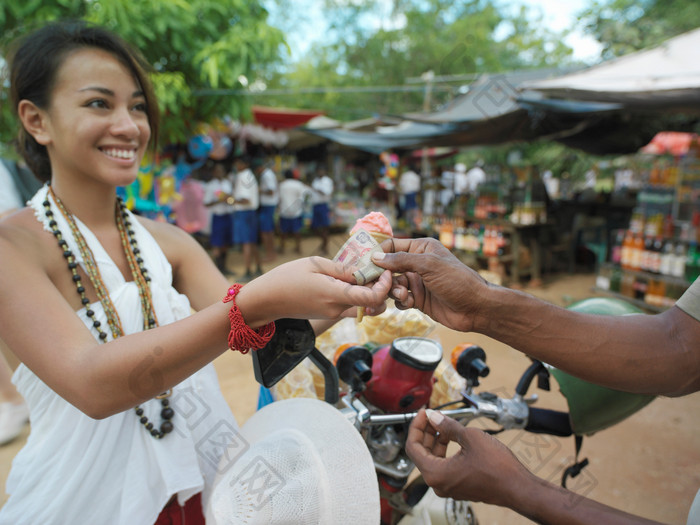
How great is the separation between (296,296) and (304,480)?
43cm

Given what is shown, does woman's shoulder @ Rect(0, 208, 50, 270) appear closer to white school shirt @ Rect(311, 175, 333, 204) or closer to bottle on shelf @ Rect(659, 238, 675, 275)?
bottle on shelf @ Rect(659, 238, 675, 275)

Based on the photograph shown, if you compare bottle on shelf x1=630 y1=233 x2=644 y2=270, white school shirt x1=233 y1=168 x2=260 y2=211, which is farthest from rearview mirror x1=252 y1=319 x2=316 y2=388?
white school shirt x1=233 y1=168 x2=260 y2=211

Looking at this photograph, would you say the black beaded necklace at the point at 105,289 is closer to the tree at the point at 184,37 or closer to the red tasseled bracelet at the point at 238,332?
the red tasseled bracelet at the point at 238,332

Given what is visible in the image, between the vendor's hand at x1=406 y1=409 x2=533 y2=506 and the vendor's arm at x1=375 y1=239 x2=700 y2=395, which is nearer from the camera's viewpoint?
the vendor's hand at x1=406 y1=409 x2=533 y2=506

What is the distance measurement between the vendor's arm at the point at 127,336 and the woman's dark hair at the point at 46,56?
1.46ft

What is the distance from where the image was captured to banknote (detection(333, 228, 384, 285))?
1130 millimetres

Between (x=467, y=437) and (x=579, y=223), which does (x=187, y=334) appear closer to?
(x=467, y=437)

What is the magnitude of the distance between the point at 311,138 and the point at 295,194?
10.7 feet

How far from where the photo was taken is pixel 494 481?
41.8 inches

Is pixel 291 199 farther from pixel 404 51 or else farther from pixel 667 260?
pixel 404 51

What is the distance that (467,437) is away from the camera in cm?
112

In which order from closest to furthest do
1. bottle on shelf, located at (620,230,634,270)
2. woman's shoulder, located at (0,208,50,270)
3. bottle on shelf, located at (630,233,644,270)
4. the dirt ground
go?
woman's shoulder, located at (0,208,50,270), the dirt ground, bottle on shelf, located at (630,233,644,270), bottle on shelf, located at (620,230,634,270)

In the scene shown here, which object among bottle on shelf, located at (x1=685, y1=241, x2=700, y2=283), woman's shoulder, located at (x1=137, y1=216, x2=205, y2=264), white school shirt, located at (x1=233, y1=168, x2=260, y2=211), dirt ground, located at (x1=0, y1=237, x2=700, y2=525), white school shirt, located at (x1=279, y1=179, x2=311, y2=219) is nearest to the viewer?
woman's shoulder, located at (x1=137, y1=216, x2=205, y2=264)

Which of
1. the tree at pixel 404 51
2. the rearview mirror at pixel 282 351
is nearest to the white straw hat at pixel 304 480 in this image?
the rearview mirror at pixel 282 351
